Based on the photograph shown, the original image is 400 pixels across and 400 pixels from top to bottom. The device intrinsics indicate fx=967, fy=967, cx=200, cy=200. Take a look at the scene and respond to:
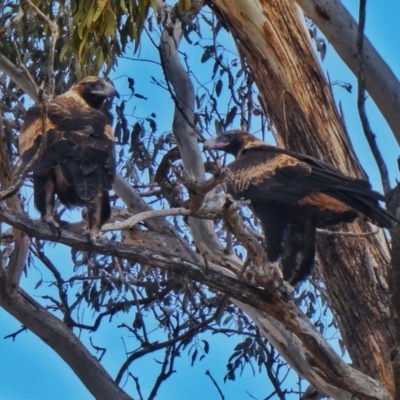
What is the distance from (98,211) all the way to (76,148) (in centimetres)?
36

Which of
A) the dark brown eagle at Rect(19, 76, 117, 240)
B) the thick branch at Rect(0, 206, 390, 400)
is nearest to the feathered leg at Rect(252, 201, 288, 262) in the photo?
the dark brown eagle at Rect(19, 76, 117, 240)

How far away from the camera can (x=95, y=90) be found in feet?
17.4

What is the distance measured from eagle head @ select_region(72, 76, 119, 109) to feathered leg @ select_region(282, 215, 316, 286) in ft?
4.25

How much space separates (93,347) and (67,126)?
180cm

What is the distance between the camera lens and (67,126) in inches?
172

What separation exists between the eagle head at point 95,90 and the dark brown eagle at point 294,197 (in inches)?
33.1

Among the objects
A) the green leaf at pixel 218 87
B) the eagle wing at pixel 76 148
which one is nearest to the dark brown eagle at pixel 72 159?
the eagle wing at pixel 76 148

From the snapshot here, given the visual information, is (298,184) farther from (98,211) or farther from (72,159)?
(72,159)

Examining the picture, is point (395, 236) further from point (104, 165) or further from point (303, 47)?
point (303, 47)

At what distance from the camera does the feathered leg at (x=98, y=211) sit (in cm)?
432

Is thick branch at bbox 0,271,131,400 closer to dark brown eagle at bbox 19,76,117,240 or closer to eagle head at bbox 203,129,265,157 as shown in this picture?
dark brown eagle at bbox 19,76,117,240

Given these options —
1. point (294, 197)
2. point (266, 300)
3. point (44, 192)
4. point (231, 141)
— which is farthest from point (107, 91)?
point (266, 300)

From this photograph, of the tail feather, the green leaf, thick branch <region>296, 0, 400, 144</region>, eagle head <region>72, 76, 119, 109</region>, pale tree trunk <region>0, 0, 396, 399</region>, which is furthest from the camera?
the green leaf

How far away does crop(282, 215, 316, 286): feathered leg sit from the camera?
15.8ft
